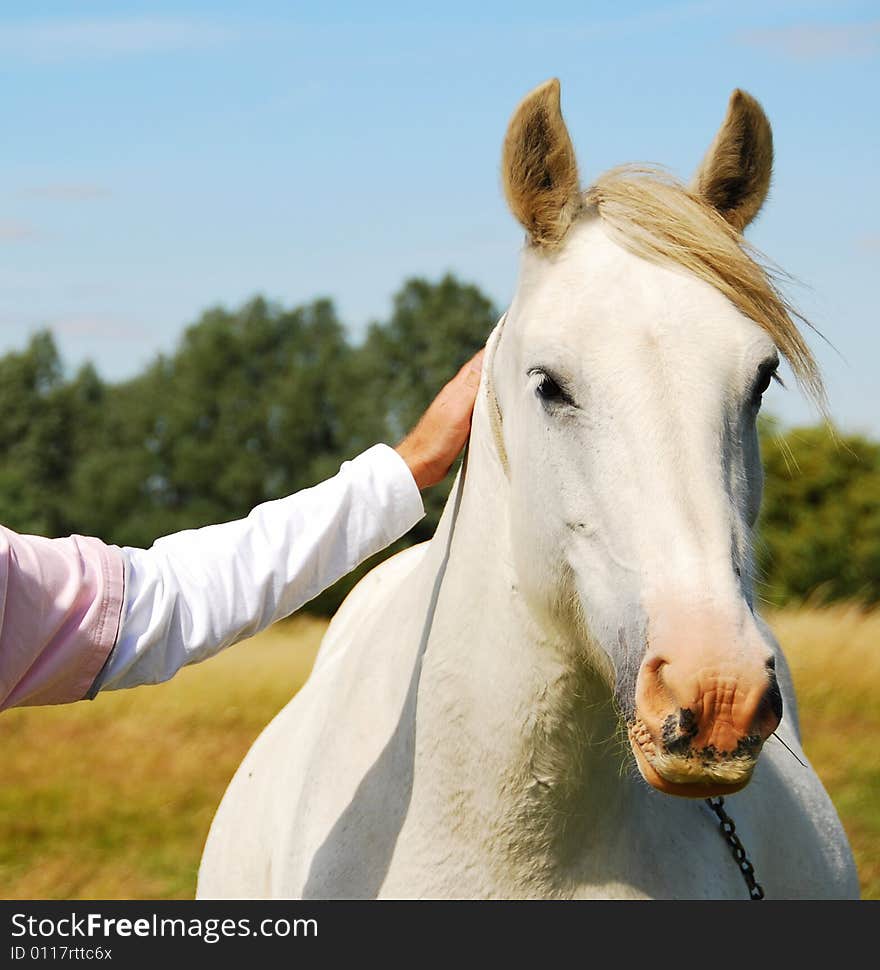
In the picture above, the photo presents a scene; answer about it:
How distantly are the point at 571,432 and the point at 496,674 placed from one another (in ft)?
1.55

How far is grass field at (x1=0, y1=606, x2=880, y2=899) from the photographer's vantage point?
6391 millimetres

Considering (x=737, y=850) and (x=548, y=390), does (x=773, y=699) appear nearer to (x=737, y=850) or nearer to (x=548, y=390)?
(x=548, y=390)

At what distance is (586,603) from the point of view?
1763 millimetres

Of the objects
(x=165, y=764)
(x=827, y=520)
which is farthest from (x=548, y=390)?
(x=827, y=520)

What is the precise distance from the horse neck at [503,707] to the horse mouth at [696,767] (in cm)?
32

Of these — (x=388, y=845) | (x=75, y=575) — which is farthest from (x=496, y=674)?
(x=75, y=575)

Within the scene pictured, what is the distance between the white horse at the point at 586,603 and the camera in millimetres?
1588

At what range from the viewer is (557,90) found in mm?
1946

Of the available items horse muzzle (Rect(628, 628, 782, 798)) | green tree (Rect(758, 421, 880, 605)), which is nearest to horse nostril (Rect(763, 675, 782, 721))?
horse muzzle (Rect(628, 628, 782, 798))

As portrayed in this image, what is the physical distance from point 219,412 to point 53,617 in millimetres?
43910

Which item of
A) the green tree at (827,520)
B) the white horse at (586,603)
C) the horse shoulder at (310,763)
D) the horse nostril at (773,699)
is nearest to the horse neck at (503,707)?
the white horse at (586,603)

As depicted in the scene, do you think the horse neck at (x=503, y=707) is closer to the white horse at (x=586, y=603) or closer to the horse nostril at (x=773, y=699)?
the white horse at (x=586, y=603)

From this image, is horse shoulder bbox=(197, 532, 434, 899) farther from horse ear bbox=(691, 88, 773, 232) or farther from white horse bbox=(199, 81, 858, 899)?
horse ear bbox=(691, 88, 773, 232)
